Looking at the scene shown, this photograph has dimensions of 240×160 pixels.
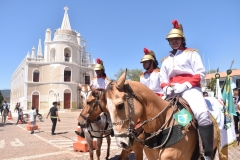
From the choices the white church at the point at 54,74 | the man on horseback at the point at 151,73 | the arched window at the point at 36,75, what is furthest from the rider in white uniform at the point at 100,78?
the arched window at the point at 36,75

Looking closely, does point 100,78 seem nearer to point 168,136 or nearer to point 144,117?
point 144,117

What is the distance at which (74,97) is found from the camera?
148 ft

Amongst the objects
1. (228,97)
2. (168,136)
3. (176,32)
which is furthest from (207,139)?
(228,97)

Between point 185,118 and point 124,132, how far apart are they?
101 centimetres

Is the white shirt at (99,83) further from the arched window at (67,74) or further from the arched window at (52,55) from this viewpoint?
the arched window at (52,55)

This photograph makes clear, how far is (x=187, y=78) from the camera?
131 inches

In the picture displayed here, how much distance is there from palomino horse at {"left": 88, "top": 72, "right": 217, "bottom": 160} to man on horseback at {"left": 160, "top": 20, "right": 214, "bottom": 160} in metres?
0.21

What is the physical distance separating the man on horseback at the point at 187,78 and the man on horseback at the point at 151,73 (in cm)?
151

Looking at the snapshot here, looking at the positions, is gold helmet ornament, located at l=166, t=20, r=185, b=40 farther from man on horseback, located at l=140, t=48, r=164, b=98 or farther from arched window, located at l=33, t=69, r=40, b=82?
arched window, located at l=33, t=69, r=40, b=82

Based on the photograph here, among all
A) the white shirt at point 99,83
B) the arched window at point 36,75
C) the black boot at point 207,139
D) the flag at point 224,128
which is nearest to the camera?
the black boot at point 207,139

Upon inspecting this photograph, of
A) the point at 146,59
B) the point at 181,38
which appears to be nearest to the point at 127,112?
the point at 181,38

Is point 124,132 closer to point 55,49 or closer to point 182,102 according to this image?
point 182,102

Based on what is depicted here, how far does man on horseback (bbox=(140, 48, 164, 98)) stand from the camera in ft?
17.2

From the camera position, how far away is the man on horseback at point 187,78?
3.02m
